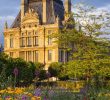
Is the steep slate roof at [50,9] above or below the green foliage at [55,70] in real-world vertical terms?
above

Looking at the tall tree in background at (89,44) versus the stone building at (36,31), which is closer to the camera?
the tall tree in background at (89,44)

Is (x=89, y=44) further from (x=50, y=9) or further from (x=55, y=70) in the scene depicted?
(x=50, y=9)

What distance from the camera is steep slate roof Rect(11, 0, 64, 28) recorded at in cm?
7875

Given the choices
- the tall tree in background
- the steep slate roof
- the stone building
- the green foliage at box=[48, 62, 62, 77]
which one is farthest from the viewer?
the steep slate roof

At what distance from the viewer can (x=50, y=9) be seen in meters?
79.5

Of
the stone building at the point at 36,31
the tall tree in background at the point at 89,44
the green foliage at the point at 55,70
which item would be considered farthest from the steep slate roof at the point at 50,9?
the tall tree in background at the point at 89,44

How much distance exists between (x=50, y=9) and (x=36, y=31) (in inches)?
185

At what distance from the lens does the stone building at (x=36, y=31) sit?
76438mm

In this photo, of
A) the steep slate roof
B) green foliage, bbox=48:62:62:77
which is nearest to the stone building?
the steep slate roof

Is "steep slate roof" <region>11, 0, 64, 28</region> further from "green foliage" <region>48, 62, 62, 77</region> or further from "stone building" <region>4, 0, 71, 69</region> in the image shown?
"green foliage" <region>48, 62, 62, 77</region>

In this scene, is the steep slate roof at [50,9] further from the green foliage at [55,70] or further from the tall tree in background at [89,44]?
the tall tree in background at [89,44]

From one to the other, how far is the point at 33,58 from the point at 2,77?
6638 centimetres

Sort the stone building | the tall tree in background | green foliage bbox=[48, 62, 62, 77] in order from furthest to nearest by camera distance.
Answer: the stone building, green foliage bbox=[48, 62, 62, 77], the tall tree in background

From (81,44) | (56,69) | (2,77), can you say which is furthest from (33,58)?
(2,77)
